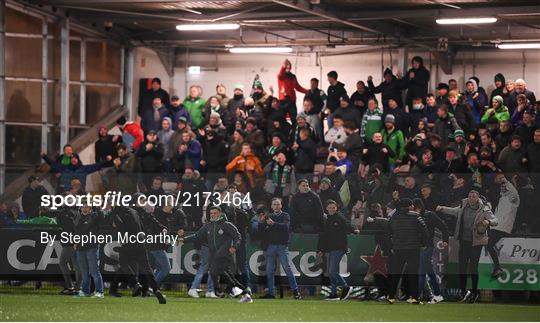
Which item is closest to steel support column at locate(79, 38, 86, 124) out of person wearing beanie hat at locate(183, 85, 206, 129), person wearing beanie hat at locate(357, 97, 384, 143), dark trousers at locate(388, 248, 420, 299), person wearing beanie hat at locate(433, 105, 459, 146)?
person wearing beanie hat at locate(183, 85, 206, 129)

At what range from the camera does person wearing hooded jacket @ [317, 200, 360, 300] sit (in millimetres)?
21750

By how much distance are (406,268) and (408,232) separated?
2.12ft

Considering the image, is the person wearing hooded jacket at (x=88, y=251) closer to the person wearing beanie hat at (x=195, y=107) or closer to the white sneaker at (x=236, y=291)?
the white sneaker at (x=236, y=291)

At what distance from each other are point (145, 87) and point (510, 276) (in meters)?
15.5

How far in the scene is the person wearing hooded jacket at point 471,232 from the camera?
21.1 meters

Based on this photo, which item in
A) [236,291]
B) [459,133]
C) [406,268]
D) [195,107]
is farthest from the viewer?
[195,107]

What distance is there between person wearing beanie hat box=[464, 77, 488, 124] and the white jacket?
18.7 feet

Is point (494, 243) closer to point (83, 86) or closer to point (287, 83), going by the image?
point (287, 83)

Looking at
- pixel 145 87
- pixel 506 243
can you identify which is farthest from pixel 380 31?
pixel 506 243

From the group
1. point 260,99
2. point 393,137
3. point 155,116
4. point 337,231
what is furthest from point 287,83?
point 337,231

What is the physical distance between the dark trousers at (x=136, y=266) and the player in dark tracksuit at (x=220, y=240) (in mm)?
1372

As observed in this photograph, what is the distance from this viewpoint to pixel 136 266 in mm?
21516

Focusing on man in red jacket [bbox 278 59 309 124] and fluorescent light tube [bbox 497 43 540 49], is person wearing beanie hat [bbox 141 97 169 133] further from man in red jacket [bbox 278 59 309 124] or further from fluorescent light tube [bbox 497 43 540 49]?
fluorescent light tube [bbox 497 43 540 49]

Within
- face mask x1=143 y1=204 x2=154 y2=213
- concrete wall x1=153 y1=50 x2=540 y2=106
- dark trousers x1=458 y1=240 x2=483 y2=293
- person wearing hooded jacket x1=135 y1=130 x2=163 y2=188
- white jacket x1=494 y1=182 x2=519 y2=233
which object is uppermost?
concrete wall x1=153 y1=50 x2=540 y2=106
